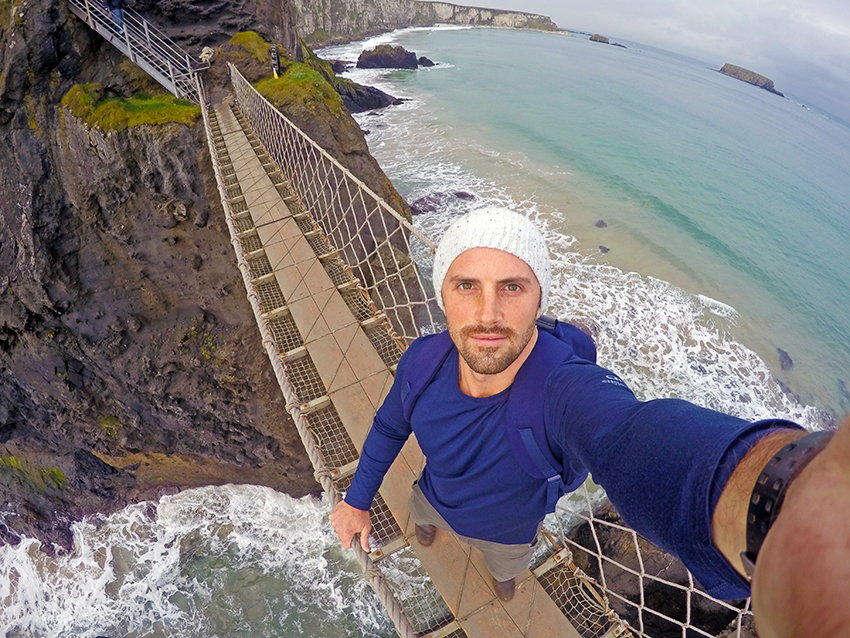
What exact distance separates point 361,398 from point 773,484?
6.24 ft

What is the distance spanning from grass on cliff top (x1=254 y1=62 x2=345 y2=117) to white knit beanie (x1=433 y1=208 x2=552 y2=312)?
5.44 metres

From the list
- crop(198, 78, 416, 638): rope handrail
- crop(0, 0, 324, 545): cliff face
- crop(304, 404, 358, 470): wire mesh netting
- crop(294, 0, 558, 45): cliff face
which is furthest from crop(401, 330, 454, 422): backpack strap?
crop(294, 0, 558, 45): cliff face

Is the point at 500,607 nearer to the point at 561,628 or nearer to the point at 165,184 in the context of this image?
the point at 561,628

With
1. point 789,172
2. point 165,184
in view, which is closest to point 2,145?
point 165,184

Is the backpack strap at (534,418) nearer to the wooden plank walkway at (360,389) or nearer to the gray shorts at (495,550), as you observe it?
the gray shorts at (495,550)

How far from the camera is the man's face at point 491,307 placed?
0.87 metres

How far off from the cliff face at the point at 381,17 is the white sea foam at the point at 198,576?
41.1 metres

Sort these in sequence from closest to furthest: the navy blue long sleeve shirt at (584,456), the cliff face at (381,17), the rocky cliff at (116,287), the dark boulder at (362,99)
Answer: the navy blue long sleeve shirt at (584,456), the rocky cliff at (116,287), the dark boulder at (362,99), the cliff face at (381,17)

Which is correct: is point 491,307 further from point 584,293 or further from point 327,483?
point 584,293

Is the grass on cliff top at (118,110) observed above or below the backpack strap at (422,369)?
above

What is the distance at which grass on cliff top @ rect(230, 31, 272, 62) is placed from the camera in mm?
6281

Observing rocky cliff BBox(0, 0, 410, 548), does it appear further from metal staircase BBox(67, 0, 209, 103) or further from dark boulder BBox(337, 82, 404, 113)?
dark boulder BBox(337, 82, 404, 113)

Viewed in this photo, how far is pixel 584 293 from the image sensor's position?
8.20 metres

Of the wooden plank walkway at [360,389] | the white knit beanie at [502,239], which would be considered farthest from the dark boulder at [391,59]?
the white knit beanie at [502,239]
